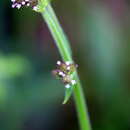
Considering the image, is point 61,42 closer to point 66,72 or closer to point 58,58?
point 66,72

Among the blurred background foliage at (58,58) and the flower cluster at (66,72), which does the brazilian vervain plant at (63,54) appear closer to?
the flower cluster at (66,72)

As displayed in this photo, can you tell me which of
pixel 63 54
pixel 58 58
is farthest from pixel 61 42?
pixel 58 58

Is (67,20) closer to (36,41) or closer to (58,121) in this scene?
(36,41)

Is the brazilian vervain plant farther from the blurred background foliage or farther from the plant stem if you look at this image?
the blurred background foliage

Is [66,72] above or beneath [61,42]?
beneath

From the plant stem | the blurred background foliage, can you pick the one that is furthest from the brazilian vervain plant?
the blurred background foliage

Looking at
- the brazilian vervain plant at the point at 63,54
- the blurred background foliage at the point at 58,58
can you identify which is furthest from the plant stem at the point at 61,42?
the blurred background foliage at the point at 58,58
